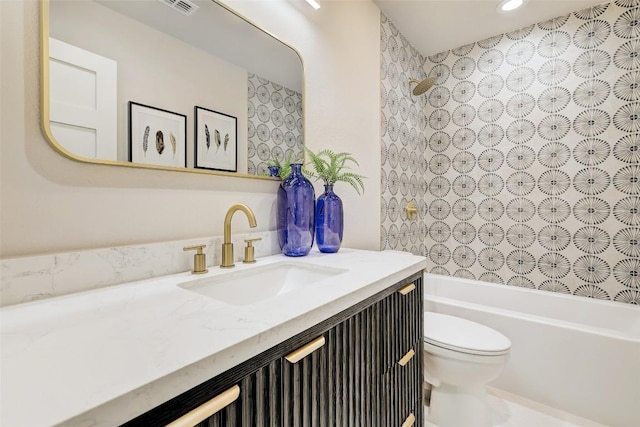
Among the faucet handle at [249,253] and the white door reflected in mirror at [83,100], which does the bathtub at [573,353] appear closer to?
the faucet handle at [249,253]

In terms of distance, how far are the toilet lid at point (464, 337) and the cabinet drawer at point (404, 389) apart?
0.84 ft

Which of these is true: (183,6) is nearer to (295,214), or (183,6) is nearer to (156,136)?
(156,136)

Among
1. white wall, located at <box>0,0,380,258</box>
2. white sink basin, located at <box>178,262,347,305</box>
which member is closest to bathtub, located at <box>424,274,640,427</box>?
white wall, located at <box>0,0,380,258</box>

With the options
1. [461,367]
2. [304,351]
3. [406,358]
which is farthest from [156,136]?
[461,367]

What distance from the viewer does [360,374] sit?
78cm

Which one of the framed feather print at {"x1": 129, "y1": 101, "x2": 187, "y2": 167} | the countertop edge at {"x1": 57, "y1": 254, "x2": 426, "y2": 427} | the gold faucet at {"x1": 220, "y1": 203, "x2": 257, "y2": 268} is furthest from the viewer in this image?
the gold faucet at {"x1": 220, "y1": 203, "x2": 257, "y2": 268}

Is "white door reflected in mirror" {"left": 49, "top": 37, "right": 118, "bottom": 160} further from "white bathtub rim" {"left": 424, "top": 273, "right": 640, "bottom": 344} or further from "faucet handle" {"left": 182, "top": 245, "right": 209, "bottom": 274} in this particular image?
"white bathtub rim" {"left": 424, "top": 273, "right": 640, "bottom": 344}

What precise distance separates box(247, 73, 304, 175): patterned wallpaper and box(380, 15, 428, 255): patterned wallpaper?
842 mm

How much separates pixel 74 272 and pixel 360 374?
78 cm

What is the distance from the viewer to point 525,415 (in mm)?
1575

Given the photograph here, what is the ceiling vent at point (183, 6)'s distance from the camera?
0.95 metres

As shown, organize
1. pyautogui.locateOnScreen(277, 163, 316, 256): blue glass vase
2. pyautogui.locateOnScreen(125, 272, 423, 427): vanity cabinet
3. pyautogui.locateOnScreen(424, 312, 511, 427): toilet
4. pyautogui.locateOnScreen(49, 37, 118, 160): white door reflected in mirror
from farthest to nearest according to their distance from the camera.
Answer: pyautogui.locateOnScreen(424, 312, 511, 427): toilet < pyautogui.locateOnScreen(277, 163, 316, 256): blue glass vase < pyautogui.locateOnScreen(49, 37, 118, 160): white door reflected in mirror < pyautogui.locateOnScreen(125, 272, 423, 427): vanity cabinet

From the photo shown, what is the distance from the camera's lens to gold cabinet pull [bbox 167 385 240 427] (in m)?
0.40

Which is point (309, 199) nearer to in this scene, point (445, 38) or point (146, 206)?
point (146, 206)
